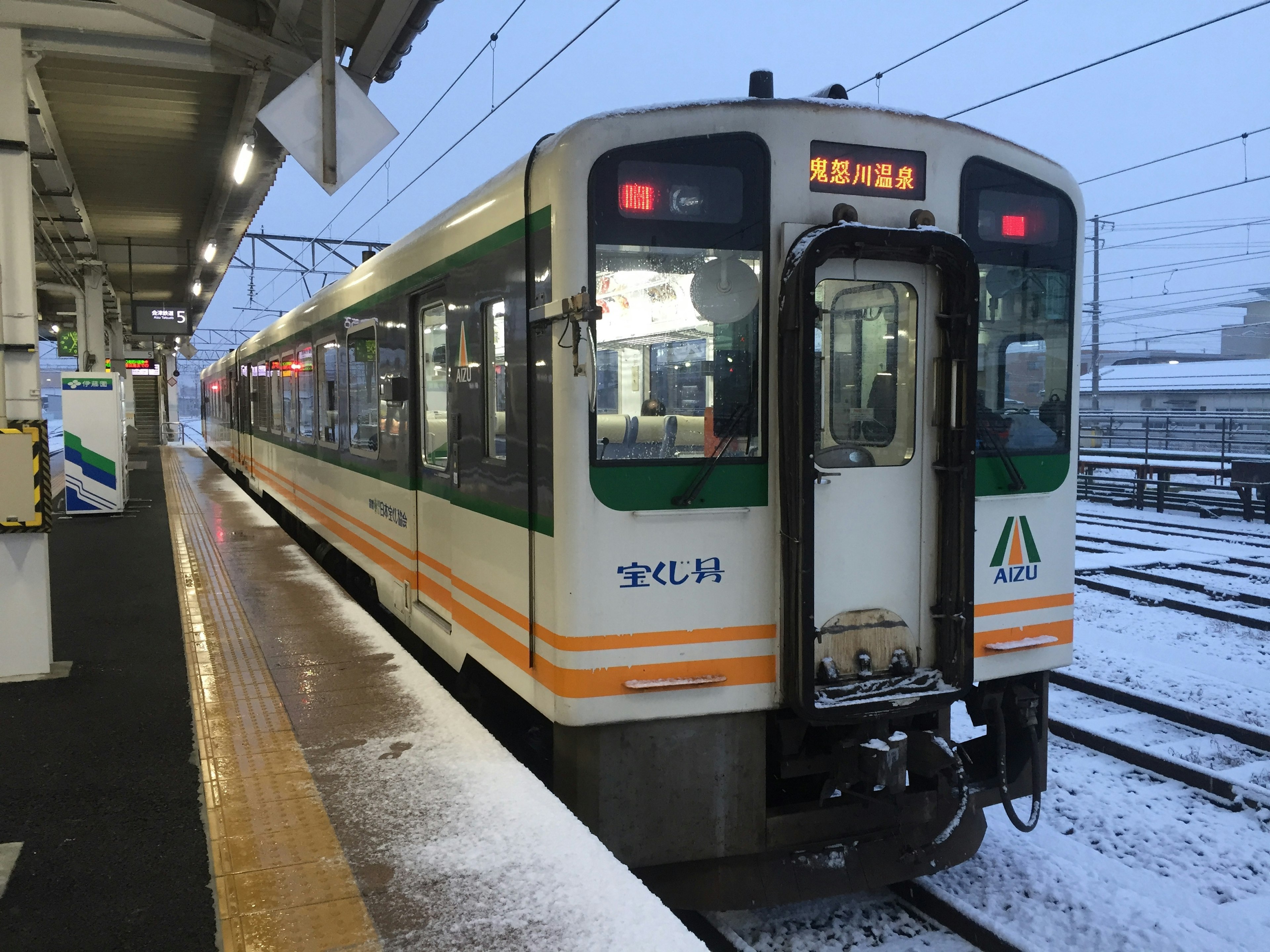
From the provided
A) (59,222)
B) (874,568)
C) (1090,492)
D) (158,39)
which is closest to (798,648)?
(874,568)

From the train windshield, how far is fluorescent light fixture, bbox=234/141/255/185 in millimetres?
7034

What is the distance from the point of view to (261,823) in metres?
3.44

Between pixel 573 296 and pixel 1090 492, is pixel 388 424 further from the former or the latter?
pixel 1090 492

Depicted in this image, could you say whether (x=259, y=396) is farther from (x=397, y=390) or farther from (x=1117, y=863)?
(x=1117, y=863)

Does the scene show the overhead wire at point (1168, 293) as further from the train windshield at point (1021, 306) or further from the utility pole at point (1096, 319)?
the train windshield at point (1021, 306)

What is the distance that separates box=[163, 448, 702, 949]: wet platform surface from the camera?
9.04 ft

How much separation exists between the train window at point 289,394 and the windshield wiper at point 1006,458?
821 centimetres

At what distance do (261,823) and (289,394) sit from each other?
834 centimetres


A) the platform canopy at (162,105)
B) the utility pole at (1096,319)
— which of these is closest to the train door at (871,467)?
the platform canopy at (162,105)

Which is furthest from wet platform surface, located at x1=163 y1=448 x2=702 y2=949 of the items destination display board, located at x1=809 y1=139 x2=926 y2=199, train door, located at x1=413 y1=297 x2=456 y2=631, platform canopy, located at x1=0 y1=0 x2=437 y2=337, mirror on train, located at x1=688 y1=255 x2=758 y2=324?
platform canopy, located at x1=0 y1=0 x2=437 y2=337

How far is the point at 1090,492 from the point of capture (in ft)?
64.7

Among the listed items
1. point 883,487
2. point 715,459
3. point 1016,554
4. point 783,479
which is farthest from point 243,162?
point 1016,554

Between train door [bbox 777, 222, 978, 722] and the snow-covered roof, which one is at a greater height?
the snow-covered roof

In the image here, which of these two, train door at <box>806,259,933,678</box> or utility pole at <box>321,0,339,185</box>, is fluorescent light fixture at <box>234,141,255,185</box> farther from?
train door at <box>806,259,933,678</box>
